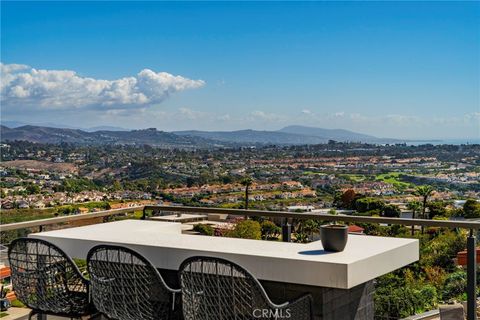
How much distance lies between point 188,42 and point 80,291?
38.2m

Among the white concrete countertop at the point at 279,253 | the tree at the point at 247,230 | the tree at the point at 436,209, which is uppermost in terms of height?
the white concrete countertop at the point at 279,253

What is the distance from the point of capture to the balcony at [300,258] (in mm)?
2674

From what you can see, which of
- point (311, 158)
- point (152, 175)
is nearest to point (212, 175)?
point (152, 175)

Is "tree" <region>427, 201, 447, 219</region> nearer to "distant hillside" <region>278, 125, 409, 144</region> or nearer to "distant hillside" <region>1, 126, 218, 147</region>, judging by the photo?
"distant hillside" <region>1, 126, 218, 147</region>

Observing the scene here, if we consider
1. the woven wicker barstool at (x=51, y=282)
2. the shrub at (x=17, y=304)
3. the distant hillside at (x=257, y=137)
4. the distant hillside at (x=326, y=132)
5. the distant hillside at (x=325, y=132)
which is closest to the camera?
the woven wicker barstool at (x=51, y=282)

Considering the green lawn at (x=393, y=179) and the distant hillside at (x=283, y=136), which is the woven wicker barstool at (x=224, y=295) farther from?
the distant hillside at (x=283, y=136)

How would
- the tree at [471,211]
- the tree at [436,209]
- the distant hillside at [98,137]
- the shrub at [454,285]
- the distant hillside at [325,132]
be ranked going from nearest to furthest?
the shrub at [454,285] → the tree at [471,211] → the tree at [436,209] → the distant hillside at [98,137] → the distant hillside at [325,132]

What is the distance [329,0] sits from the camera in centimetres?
3028

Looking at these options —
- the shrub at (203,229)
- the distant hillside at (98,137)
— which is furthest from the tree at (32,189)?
the shrub at (203,229)

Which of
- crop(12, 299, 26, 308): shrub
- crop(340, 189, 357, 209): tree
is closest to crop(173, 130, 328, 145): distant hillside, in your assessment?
crop(340, 189, 357, 209): tree

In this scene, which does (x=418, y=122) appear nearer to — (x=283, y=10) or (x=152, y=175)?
(x=283, y=10)

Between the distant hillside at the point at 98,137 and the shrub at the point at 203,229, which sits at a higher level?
the distant hillside at the point at 98,137

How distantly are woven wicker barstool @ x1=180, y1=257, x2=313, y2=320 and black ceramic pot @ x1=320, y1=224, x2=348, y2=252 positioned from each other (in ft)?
1.20

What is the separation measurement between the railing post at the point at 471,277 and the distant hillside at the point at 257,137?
1554 inches
